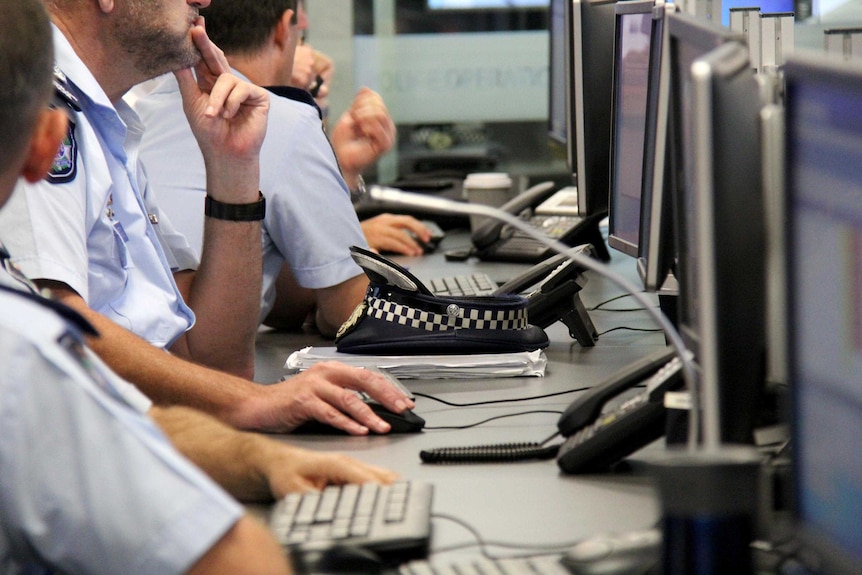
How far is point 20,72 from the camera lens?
935mm

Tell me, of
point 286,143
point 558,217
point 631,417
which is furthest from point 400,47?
point 631,417

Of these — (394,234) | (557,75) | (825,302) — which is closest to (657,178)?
(825,302)

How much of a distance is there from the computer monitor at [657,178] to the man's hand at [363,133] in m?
1.07

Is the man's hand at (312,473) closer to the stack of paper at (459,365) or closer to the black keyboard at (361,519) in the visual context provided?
the black keyboard at (361,519)

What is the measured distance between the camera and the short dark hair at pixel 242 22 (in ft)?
7.36

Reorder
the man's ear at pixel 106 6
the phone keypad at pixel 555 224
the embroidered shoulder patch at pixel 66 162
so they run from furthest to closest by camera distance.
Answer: the phone keypad at pixel 555 224
the man's ear at pixel 106 6
the embroidered shoulder patch at pixel 66 162

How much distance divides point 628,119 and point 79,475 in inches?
51.6

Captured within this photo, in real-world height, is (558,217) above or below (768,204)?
below

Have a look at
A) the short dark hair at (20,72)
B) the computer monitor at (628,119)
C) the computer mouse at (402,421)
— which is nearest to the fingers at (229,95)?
the computer monitor at (628,119)

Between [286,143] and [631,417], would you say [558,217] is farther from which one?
[631,417]

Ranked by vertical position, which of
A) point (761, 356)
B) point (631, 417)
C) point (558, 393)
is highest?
point (761, 356)

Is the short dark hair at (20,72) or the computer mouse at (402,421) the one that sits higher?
the short dark hair at (20,72)

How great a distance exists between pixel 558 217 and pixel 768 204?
1.77 meters

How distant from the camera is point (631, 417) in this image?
115 centimetres
